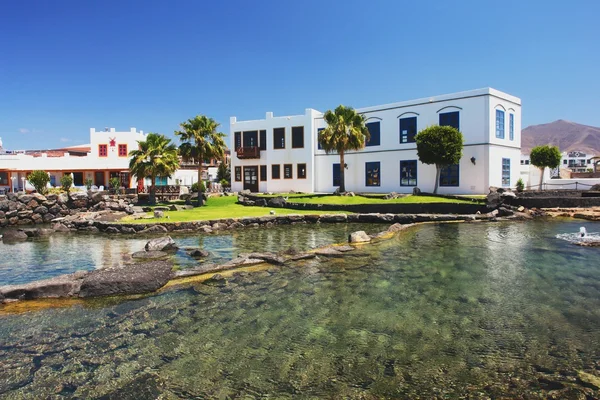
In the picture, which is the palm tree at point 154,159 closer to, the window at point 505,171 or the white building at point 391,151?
the white building at point 391,151

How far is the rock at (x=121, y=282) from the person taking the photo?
8633mm

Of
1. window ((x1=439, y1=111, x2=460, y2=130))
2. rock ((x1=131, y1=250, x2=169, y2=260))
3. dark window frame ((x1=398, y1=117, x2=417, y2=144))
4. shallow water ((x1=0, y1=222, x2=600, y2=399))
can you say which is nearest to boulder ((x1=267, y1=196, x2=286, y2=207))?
dark window frame ((x1=398, y1=117, x2=417, y2=144))

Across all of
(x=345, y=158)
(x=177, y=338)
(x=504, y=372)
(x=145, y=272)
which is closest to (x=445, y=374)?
(x=504, y=372)

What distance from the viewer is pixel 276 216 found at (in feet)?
76.7

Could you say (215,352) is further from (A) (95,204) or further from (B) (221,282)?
(A) (95,204)

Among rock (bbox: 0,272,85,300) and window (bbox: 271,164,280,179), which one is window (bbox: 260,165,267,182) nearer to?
window (bbox: 271,164,280,179)

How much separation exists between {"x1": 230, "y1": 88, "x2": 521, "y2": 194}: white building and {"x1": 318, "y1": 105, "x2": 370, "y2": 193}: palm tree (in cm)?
423

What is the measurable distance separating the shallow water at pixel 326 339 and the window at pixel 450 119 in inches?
930

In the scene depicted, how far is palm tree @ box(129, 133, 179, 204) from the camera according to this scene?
31578 millimetres

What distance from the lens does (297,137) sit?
133 ft

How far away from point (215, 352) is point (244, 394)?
1.21m

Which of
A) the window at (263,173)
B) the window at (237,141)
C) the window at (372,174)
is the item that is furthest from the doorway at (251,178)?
the window at (372,174)

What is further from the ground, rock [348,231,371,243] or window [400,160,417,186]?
window [400,160,417,186]

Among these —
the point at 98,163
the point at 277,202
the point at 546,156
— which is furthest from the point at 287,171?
the point at 546,156
